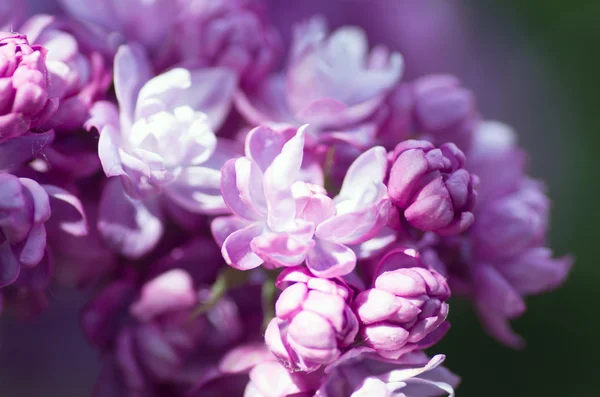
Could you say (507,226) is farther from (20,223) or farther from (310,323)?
(20,223)

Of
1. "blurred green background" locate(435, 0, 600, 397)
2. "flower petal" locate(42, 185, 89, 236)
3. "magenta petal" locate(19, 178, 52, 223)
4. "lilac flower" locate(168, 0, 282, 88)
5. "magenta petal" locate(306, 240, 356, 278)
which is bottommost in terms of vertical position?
"blurred green background" locate(435, 0, 600, 397)

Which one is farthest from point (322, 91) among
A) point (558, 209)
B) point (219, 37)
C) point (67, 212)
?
point (558, 209)

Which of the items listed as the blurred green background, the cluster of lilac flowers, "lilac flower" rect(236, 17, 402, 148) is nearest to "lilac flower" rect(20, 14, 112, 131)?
the cluster of lilac flowers

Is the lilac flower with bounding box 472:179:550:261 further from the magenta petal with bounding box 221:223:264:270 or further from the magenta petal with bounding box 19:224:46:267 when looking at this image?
the magenta petal with bounding box 19:224:46:267

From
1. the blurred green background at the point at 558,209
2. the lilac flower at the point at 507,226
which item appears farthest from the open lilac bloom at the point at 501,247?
the blurred green background at the point at 558,209

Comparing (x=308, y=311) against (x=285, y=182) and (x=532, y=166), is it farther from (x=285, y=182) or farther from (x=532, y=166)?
(x=532, y=166)

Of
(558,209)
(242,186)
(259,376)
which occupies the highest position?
(242,186)

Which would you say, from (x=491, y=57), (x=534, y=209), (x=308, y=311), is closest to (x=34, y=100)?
(x=308, y=311)
